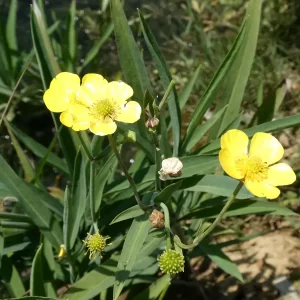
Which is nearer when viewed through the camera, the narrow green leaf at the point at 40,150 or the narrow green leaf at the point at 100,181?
the narrow green leaf at the point at 100,181

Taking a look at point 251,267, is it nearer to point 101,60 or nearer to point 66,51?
point 66,51

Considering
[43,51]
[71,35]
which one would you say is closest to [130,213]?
[43,51]

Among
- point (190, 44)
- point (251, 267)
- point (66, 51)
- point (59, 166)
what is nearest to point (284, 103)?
point (190, 44)

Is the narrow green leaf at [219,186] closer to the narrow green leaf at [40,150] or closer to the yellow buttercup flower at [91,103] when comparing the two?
the yellow buttercup flower at [91,103]

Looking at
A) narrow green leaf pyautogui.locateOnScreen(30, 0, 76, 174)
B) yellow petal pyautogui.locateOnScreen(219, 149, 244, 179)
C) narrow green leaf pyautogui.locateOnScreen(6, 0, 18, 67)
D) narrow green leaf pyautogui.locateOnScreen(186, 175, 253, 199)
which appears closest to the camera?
yellow petal pyautogui.locateOnScreen(219, 149, 244, 179)

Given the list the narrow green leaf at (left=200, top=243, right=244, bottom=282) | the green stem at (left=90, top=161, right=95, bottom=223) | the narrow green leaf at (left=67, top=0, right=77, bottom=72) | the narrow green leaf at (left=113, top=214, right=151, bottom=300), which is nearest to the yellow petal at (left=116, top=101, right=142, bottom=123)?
the green stem at (left=90, top=161, right=95, bottom=223)

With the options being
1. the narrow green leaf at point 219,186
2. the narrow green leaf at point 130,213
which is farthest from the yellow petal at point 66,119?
the narrow green leaf at point 219,186

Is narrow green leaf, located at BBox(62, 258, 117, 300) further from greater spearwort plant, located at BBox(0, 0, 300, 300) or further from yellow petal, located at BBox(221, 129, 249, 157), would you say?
yellow petal, located at BBox(221, 129, 249, 157)

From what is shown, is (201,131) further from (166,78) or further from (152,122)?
(152,122)
